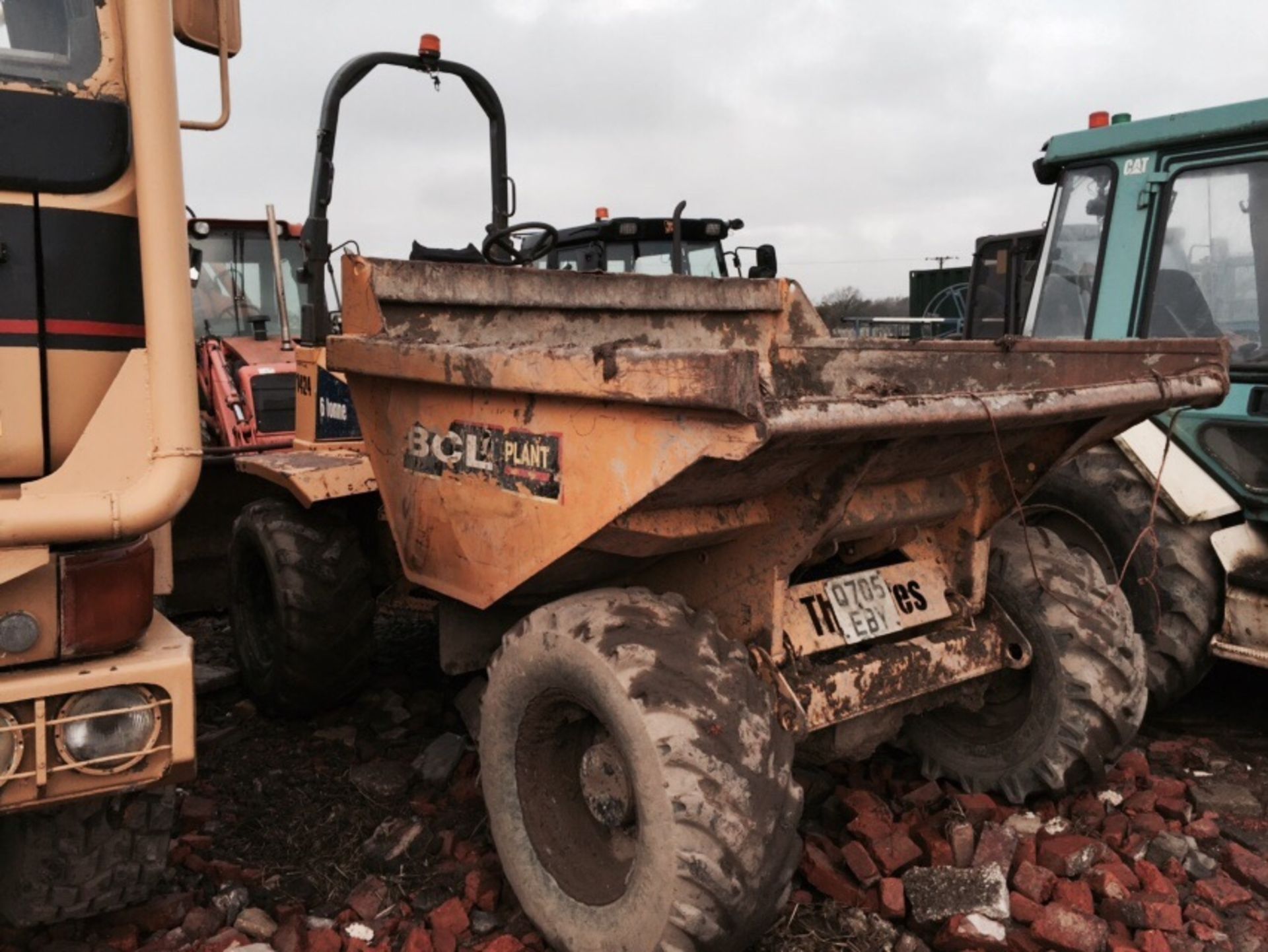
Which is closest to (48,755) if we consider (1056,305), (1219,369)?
(1219,369)

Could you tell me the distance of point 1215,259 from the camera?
388cm

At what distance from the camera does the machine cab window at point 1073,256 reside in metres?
4.27

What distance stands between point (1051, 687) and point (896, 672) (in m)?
0.59

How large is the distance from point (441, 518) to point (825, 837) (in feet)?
4.55

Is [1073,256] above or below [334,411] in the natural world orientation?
above

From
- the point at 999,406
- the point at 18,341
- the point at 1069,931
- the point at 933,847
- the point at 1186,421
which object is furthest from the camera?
the point at 1186,421

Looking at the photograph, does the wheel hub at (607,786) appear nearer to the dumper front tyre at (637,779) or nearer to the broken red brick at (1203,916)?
the dumper front tyre at (637,779)

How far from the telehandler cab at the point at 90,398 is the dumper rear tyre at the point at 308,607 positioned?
1.47 metres

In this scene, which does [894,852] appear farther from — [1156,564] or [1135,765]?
[1156,564]

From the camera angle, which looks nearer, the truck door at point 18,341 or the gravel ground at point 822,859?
the truck door at point 18,341

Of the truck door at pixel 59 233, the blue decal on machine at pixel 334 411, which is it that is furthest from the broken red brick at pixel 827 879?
the blue decal on machine at pixel 334 411

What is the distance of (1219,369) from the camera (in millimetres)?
2832

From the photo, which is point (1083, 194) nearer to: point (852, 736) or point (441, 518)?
point (852, 736)

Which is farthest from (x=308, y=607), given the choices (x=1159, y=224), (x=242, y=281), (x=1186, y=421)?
(x=242, y=281)
